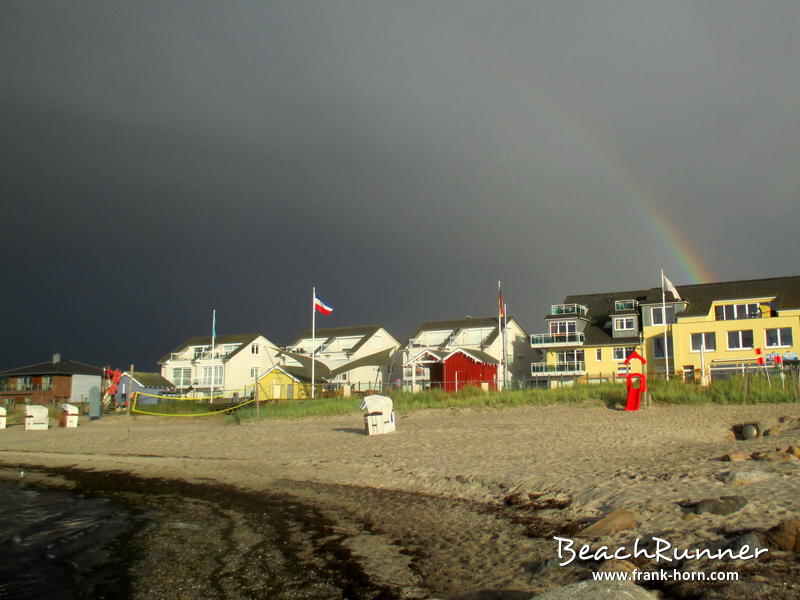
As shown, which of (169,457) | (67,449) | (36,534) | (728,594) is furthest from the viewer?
(67,449)

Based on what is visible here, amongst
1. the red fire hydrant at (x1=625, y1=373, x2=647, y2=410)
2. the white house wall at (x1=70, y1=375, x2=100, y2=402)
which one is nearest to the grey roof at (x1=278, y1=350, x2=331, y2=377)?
the white house wall at (x1=70, y1=375, x2=100, y2=402)

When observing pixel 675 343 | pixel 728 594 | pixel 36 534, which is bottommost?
pixel 36 534

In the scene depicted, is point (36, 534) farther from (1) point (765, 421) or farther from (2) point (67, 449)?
(1) point (765, 421)

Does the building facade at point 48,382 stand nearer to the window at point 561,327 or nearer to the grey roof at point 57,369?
the grey roof at point 57,369

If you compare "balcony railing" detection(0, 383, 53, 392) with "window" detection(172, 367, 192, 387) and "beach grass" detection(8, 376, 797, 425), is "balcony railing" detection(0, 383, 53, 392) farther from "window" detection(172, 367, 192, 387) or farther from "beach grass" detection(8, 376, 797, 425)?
"beach grass" detection(8, 376, 797, 425)

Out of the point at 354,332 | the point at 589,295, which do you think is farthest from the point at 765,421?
the point at 354,332

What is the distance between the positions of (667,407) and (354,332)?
55.0 meters

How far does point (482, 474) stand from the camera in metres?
16.0

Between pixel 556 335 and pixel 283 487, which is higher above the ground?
pixel 556 335

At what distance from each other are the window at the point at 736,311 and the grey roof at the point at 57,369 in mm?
68578

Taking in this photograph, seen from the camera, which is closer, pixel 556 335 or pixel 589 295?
pixel 556 335

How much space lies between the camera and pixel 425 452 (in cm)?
2023

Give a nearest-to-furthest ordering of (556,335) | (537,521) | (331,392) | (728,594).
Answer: (728,594) → (537,521) → (331,392) → (556,335)

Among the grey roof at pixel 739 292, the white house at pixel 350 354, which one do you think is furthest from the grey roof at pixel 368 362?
the grey roof at pixel 739 292
